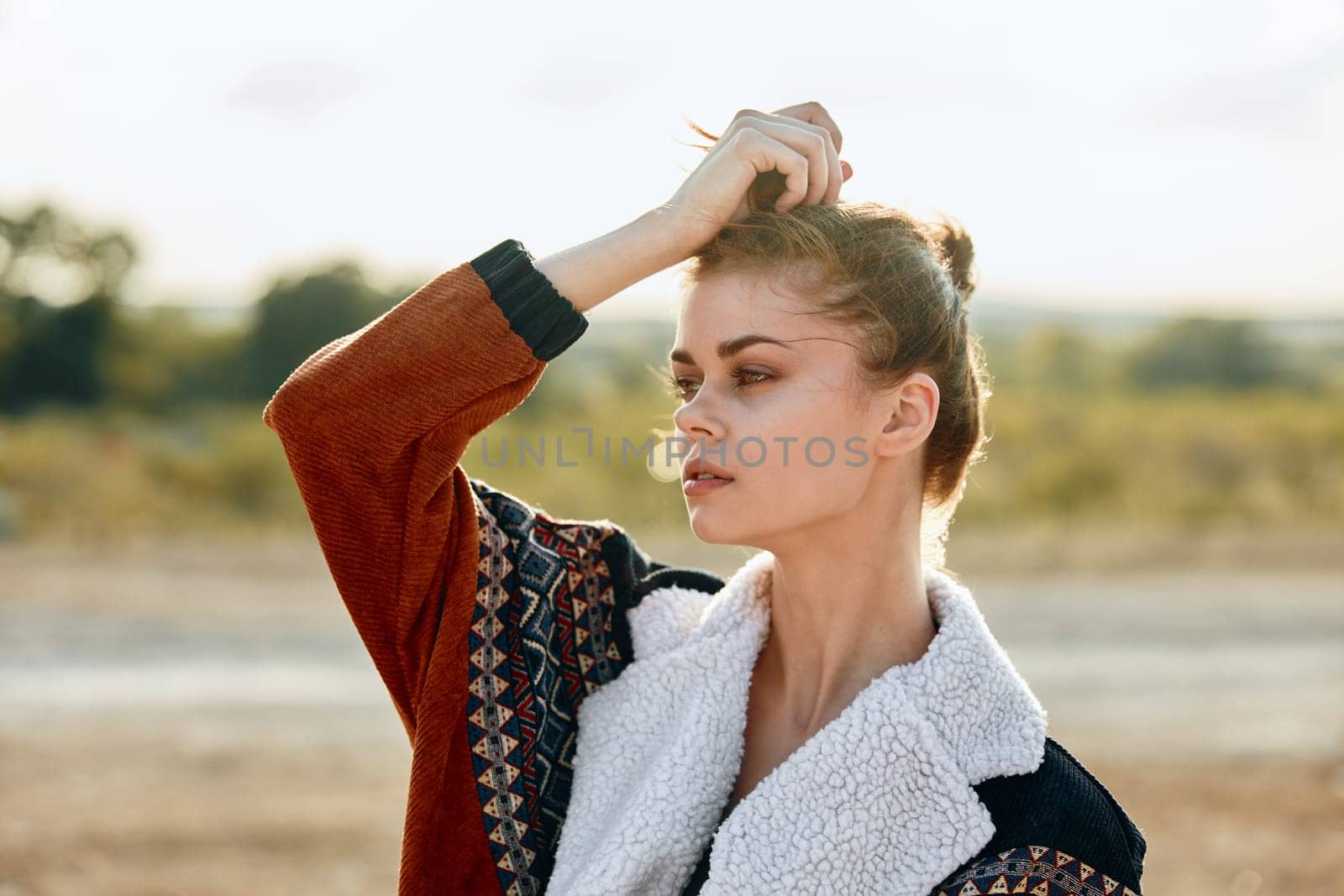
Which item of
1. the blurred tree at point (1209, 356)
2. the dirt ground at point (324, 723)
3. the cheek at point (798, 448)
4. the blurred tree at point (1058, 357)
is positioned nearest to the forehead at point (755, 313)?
the cheek at point (798, 448)

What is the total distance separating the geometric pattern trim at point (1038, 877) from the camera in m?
1.72

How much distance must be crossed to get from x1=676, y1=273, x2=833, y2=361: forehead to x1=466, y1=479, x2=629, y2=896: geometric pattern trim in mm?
417

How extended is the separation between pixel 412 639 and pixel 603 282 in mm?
615

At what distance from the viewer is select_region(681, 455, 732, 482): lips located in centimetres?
200

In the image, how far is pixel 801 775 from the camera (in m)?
1.91

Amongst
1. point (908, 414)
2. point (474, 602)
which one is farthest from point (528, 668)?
point (908, 414)

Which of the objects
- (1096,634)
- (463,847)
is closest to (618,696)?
(463,847)

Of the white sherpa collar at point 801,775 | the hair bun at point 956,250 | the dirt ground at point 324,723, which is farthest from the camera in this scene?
the dirt ground at point 324,723

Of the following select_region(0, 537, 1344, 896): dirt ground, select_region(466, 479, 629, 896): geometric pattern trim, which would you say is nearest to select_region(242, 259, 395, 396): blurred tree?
select_region(0, 537, 1344, 896): dirt ground

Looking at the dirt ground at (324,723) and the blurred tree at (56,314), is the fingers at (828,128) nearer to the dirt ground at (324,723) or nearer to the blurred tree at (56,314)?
the dirt ground at (324,723)

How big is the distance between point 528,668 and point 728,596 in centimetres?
37

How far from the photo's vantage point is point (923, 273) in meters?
2.09

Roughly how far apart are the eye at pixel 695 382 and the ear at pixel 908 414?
20cm

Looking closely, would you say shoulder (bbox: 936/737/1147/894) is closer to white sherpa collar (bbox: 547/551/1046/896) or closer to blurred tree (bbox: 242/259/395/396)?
white sherpa collar (bbox: 547/551/1046/896)
